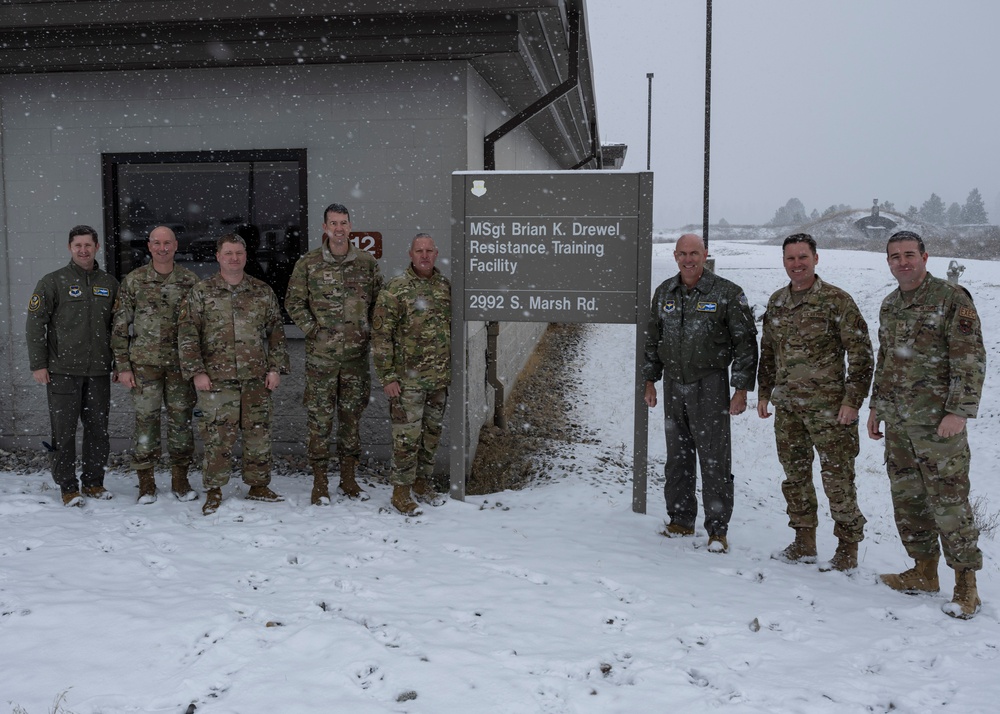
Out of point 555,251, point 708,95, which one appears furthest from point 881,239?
point 555,251

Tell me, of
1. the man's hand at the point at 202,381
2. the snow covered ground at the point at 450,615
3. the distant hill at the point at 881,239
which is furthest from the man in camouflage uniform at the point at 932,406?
the distant hill at the point at 881,239

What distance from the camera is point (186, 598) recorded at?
3711 millimetres

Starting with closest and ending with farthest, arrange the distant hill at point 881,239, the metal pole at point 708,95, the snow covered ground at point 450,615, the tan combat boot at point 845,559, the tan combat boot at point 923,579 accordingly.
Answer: the snow covered ground at point 450,615, the tan combat boot at point 923,579, the tan combat boot at point 845,559, the metal pole at point 708,95, the distant hill at point 881,239

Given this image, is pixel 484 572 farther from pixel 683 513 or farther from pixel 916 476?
pixel 916 476

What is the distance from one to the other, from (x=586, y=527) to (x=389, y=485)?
1.76 m

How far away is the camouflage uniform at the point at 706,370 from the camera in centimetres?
461

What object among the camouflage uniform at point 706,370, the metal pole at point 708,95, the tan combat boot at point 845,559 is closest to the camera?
the tan combat boot at point 845,559

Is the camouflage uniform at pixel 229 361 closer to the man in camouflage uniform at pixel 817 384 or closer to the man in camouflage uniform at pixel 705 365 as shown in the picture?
the man in camouflage uniform at pixel 705 365

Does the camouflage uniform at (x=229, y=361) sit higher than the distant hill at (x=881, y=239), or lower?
lower

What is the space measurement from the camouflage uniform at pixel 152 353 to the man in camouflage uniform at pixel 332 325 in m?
0.87

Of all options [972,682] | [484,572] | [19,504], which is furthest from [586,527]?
[19,504]

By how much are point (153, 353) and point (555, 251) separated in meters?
3.06

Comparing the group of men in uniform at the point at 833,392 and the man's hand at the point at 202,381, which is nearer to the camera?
the group of men in uniform at the point at 833,392

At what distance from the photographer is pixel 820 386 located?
4.34 metres
